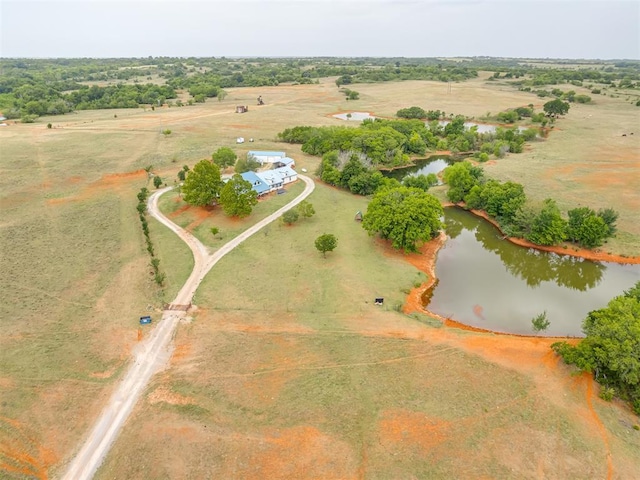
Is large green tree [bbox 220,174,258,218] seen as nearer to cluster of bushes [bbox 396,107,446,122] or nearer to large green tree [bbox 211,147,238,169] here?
large green tree [bbox 211,147,238,169]

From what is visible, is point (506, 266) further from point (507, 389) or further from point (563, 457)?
point (563, 457)

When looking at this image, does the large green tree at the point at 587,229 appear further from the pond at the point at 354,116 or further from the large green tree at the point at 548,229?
the pond at the point at 354,116

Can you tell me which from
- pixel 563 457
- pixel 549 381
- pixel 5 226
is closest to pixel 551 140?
pixel 549 381

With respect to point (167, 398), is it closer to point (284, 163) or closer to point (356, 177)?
point (356, 177)

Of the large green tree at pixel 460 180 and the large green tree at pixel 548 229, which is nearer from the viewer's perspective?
the large green tree at pixel 548 229

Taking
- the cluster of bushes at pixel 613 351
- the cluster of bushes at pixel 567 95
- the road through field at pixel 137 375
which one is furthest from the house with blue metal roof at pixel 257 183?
the cluster of bushes at pixel 567 95

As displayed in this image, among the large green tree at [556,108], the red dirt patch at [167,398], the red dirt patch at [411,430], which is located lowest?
the red dirt patch at [411,430]

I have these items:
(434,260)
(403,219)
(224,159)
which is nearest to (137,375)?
(403,219)
